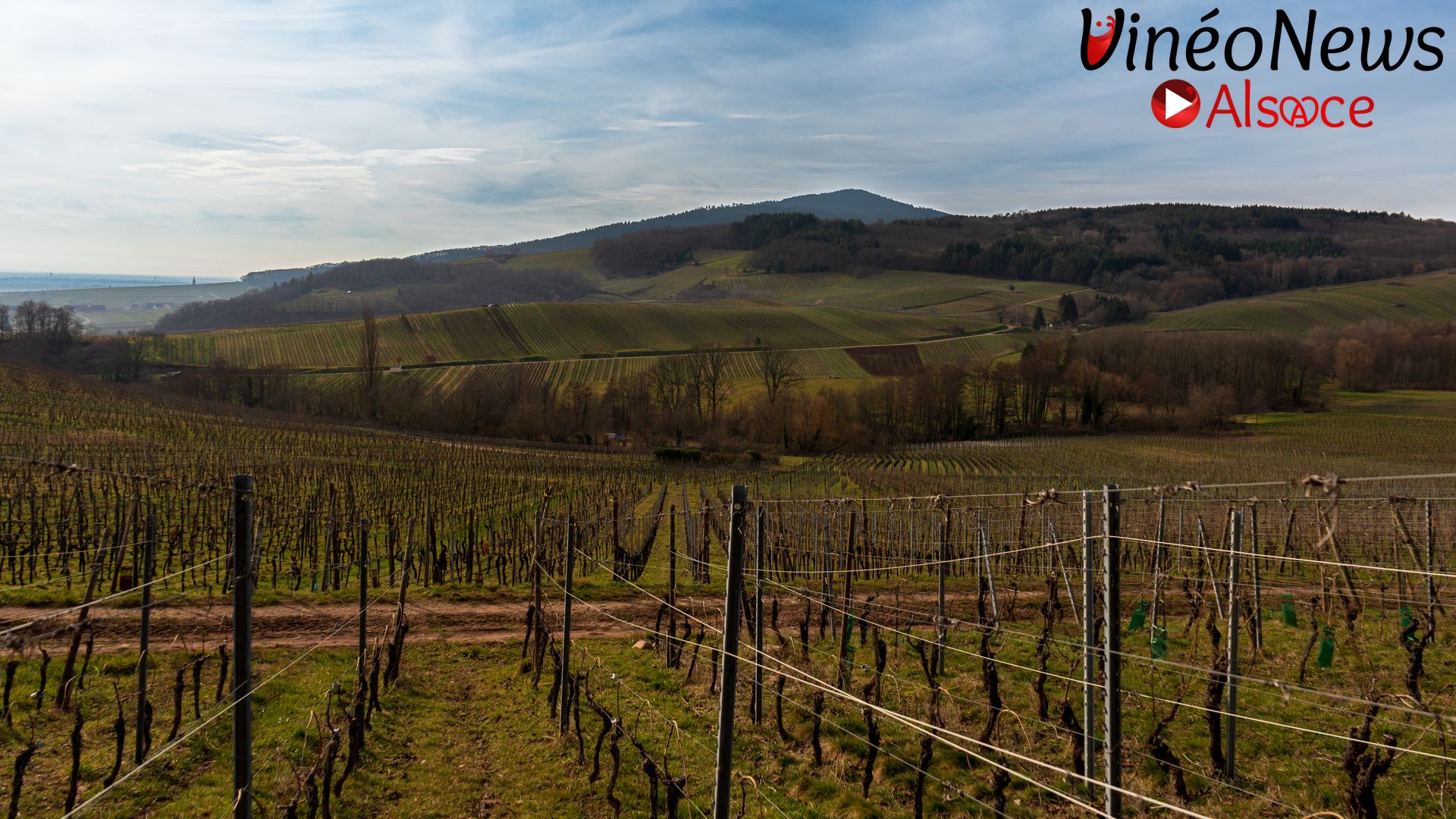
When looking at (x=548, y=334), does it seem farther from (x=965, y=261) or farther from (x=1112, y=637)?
(x=1112, y=637)

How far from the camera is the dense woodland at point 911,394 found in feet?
190

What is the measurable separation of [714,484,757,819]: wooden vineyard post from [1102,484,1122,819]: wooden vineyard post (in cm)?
212

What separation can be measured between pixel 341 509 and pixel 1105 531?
23.1m

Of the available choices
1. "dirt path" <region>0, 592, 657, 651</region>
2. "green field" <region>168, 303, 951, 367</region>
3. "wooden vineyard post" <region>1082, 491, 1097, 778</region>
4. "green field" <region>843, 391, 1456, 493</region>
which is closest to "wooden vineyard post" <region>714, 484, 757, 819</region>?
"wooden vineyard post" <region>1082, 491, 1097, 778</region>

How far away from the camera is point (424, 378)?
233 ft

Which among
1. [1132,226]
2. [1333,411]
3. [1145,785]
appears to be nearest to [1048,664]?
[1145,785]

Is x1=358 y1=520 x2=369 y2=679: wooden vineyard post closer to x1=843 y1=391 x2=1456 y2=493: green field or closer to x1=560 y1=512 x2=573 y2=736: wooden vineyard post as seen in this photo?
x1=560 y1=512 x2=573 y2=736: wooden vineyard post

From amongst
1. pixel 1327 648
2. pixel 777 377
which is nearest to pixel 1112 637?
pixel 1327 648

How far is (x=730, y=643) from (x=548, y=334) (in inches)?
3385

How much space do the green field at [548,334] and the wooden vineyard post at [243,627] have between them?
77.3 metres

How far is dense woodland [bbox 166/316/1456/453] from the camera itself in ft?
190

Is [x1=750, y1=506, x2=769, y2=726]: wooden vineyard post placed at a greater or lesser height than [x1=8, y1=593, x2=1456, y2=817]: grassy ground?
greater

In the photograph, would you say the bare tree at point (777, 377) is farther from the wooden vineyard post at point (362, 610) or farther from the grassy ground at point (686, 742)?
the wooden vineyard post at point (362, 610)

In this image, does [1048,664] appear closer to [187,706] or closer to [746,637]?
[746,637]
